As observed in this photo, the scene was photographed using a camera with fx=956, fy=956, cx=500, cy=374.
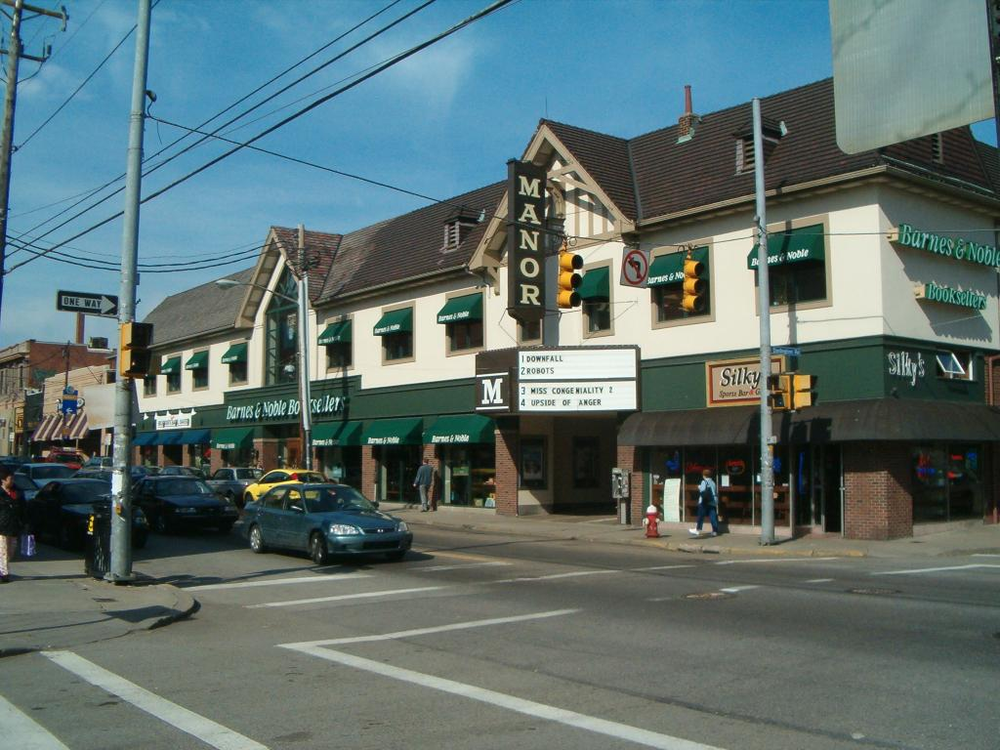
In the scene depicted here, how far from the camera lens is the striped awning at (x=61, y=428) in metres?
57.3

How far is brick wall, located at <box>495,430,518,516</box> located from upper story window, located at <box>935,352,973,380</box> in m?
12.7

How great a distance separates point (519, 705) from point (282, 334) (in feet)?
124

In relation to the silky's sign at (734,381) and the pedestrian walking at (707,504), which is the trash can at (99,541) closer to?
the pedestrian walking at (707,504)

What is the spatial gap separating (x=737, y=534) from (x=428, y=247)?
17176mm

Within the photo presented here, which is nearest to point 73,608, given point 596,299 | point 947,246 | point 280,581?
point 280,581

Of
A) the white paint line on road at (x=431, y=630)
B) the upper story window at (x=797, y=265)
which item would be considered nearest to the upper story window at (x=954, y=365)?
the upper story window at (x=797, y=265)

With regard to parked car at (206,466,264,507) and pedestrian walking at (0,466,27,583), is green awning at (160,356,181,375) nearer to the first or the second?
parked car at (206,466,264,507)

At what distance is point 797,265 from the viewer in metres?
23.1

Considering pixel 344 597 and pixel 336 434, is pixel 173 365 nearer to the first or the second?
pixel 336 434

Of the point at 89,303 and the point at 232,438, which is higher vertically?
the point at 89,303

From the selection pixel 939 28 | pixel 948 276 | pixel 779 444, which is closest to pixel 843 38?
pixel 939 28

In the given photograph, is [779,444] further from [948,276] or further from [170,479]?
[170,479]

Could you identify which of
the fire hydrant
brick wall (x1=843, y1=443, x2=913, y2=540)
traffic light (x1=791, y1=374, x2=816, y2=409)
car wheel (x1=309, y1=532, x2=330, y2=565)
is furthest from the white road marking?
brick wall (x1=843, y1=443, x2=913, y2=540)

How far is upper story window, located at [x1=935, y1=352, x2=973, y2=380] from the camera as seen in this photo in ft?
75.5
